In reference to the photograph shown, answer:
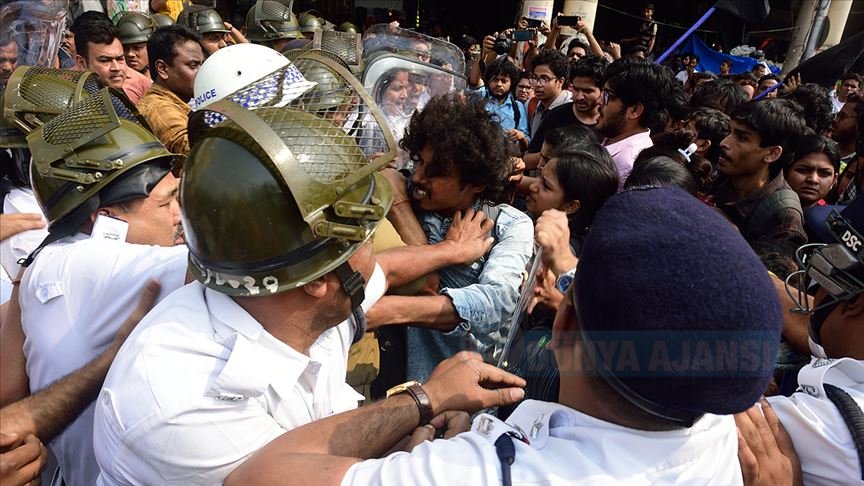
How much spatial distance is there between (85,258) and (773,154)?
13.6 ft

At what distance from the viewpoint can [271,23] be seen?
664 cm

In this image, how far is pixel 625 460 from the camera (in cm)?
106

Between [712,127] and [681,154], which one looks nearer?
[681,154]

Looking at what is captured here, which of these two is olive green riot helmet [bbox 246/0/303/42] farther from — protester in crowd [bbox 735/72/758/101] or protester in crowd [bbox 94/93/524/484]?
protester in crowd [bbox 735/72/758/101]

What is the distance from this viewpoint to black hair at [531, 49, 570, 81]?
6324mm

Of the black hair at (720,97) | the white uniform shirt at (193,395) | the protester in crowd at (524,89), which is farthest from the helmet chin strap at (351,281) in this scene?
the protester in crowd at (524,89)

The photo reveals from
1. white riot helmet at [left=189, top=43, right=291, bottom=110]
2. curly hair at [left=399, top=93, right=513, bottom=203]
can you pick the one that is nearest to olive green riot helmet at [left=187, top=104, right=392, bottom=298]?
curly hair at [left=399, top=93, right=513, bottom=203]

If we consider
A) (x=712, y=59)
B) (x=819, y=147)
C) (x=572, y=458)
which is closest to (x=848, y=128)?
(x=819, y=147)

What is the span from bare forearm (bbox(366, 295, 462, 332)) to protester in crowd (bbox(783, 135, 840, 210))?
344 centimetres

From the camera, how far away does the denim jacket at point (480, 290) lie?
225 cm

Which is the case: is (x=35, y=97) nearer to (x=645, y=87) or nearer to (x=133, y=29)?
(x=645, y=87)

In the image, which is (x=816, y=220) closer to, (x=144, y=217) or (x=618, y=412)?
(x=618, y=412)

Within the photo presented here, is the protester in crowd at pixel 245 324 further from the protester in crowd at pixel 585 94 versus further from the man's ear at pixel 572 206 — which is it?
the protester in crowd at pixel 585 94

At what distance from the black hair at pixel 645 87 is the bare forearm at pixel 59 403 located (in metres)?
3.96
